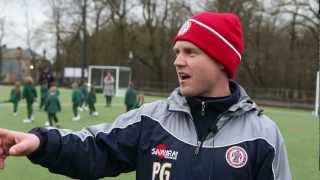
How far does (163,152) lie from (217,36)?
1.96 feet

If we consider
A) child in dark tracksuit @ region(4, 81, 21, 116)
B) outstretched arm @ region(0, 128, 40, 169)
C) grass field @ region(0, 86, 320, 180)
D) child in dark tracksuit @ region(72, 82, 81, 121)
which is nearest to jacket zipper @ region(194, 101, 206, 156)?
outstretched arm @ region(0, 128, 40, 169)

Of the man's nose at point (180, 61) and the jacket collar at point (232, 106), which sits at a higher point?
the man's nose at point (180, 61)

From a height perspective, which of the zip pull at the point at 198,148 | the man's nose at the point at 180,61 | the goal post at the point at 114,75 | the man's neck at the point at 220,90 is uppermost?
the man's nose at the point at 180,61

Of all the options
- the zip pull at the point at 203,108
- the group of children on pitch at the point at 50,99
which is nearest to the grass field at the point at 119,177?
the group of children on pitch at the point at 50,99

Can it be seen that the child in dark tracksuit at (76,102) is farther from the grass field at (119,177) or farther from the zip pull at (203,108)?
the zip pull at (203,108)

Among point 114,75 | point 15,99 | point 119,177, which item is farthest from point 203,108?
point 114,75

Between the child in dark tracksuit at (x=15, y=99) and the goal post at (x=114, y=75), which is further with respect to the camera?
the goal post at (x=114, y=75)

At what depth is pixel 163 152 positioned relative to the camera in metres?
3.08

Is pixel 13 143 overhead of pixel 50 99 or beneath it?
overhead

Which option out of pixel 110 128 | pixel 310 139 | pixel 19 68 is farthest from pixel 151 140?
pixel 19 68

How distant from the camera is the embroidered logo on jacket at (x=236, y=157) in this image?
9.78ft

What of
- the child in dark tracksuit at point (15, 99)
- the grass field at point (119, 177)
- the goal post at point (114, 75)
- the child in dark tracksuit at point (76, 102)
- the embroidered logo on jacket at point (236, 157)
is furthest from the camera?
the goal post at point (114, 75)

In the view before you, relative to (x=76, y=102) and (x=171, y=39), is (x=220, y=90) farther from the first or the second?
(x=171, y=39)

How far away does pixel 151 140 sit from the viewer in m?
3.16
